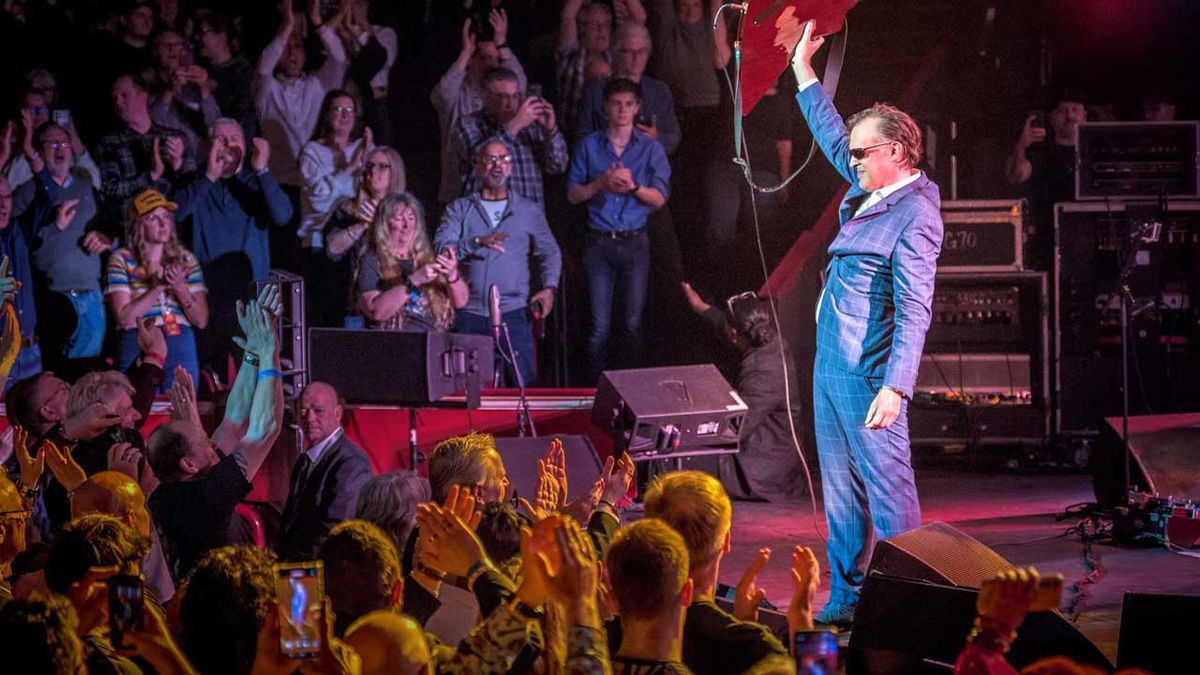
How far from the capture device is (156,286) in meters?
9.16

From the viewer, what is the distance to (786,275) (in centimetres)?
970

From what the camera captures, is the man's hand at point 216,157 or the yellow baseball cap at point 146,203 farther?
the man's hand at point 216,157

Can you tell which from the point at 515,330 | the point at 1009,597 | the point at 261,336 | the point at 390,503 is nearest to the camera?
the point at 1009,597

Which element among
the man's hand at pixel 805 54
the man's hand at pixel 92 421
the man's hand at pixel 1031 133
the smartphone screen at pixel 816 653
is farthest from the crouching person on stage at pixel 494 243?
the smartphone screen at pixel 816 653

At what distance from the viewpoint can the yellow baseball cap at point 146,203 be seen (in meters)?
9.09

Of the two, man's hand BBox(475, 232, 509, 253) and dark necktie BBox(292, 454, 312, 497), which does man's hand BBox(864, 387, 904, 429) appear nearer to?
dark necktie BBox(292, 454, 312, 497)

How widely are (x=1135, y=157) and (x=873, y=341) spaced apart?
522 cm

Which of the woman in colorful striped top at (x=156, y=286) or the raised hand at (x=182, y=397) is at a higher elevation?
the woman in colorful striped top at (x=156, y=286)

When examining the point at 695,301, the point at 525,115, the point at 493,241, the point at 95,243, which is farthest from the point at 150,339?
the point at 695,301

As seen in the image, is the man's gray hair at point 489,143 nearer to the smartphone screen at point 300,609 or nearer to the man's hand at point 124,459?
the man's hand at point 124,459

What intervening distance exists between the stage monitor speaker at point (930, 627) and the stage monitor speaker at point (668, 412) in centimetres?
301

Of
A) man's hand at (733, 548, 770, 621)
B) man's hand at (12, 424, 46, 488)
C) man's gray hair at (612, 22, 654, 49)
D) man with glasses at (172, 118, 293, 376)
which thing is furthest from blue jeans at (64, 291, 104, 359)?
man's hand at (733, 548, 770, 621)

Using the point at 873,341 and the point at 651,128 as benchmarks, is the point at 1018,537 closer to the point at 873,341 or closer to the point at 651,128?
the point at 873,341

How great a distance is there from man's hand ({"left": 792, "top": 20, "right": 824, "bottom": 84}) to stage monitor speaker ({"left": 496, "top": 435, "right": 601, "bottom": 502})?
2.27 meters
